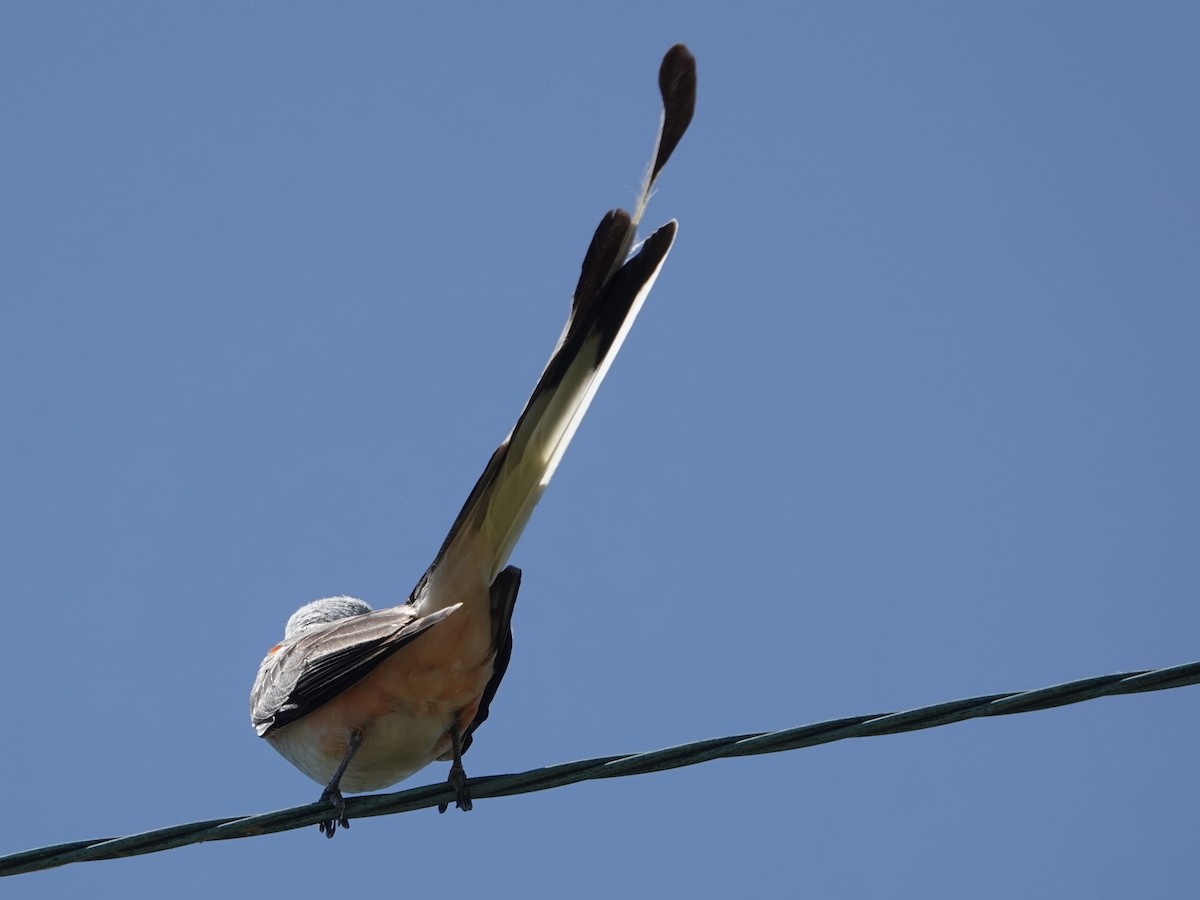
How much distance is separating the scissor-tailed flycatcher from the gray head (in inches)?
41.0

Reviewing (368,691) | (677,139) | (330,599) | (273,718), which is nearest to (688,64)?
(677,139)

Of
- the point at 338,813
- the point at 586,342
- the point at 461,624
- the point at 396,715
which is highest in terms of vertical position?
the point at 586,342

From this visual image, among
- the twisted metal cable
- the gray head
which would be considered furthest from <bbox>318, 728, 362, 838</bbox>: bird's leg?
the gray head

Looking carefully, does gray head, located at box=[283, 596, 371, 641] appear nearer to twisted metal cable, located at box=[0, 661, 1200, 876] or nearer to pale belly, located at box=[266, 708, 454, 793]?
pale belly, located at box=[266, 708, 454, 793]

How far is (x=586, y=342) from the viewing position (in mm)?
4781

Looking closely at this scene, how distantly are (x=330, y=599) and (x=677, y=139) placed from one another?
3458 mm

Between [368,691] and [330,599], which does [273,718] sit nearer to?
[368,691]

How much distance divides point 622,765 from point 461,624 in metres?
1.73

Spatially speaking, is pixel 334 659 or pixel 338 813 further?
pixel 334 659

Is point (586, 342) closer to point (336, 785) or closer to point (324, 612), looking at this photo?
point (336, 785)

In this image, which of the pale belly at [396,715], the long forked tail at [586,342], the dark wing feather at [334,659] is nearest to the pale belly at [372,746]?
the pale belly at [396,715]

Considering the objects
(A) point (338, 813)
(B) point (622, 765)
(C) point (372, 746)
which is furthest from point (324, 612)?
(B) point (622, 765)

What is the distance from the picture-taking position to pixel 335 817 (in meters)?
4.35

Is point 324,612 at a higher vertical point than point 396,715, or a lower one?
higher
